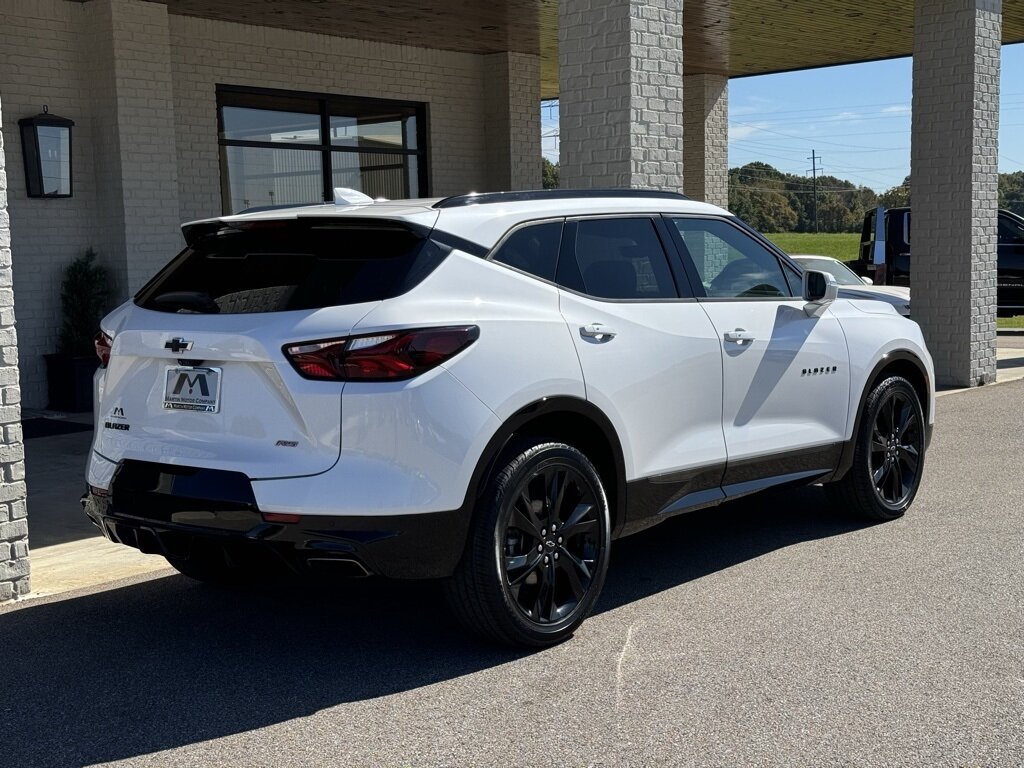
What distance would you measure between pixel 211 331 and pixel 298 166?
11.5 meters

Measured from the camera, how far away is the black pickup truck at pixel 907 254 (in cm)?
A: 2006

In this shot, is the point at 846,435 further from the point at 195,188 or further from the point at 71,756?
the point at 195,188

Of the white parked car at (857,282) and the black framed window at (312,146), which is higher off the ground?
the black framed window at (312,146)

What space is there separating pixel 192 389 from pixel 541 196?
1721 mm

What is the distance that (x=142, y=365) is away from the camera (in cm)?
483

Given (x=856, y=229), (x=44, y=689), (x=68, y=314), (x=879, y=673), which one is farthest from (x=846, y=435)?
(x=856, y=229)

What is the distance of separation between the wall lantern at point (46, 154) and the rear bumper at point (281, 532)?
28.1 feet

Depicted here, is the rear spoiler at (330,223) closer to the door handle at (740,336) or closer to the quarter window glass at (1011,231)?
the door handle at (740,336)

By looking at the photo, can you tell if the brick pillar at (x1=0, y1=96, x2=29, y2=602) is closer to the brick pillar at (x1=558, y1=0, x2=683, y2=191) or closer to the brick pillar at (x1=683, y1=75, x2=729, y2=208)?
the brick pillar at (x1=558, y1=0, x2=683, y2=191)

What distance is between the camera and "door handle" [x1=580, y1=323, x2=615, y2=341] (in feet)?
16.6

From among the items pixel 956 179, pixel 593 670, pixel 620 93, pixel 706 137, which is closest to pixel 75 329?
pixel 620 93

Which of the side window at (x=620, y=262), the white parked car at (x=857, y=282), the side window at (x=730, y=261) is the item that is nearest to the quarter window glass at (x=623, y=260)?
the side window at (x=620, y=262)

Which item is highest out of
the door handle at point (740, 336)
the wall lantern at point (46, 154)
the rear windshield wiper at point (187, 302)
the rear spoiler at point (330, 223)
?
the wall lantern at point (46, 154)

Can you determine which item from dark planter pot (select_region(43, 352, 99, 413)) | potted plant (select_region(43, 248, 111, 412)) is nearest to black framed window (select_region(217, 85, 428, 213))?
potted plant (select_region(43, 248, 111, 412))
